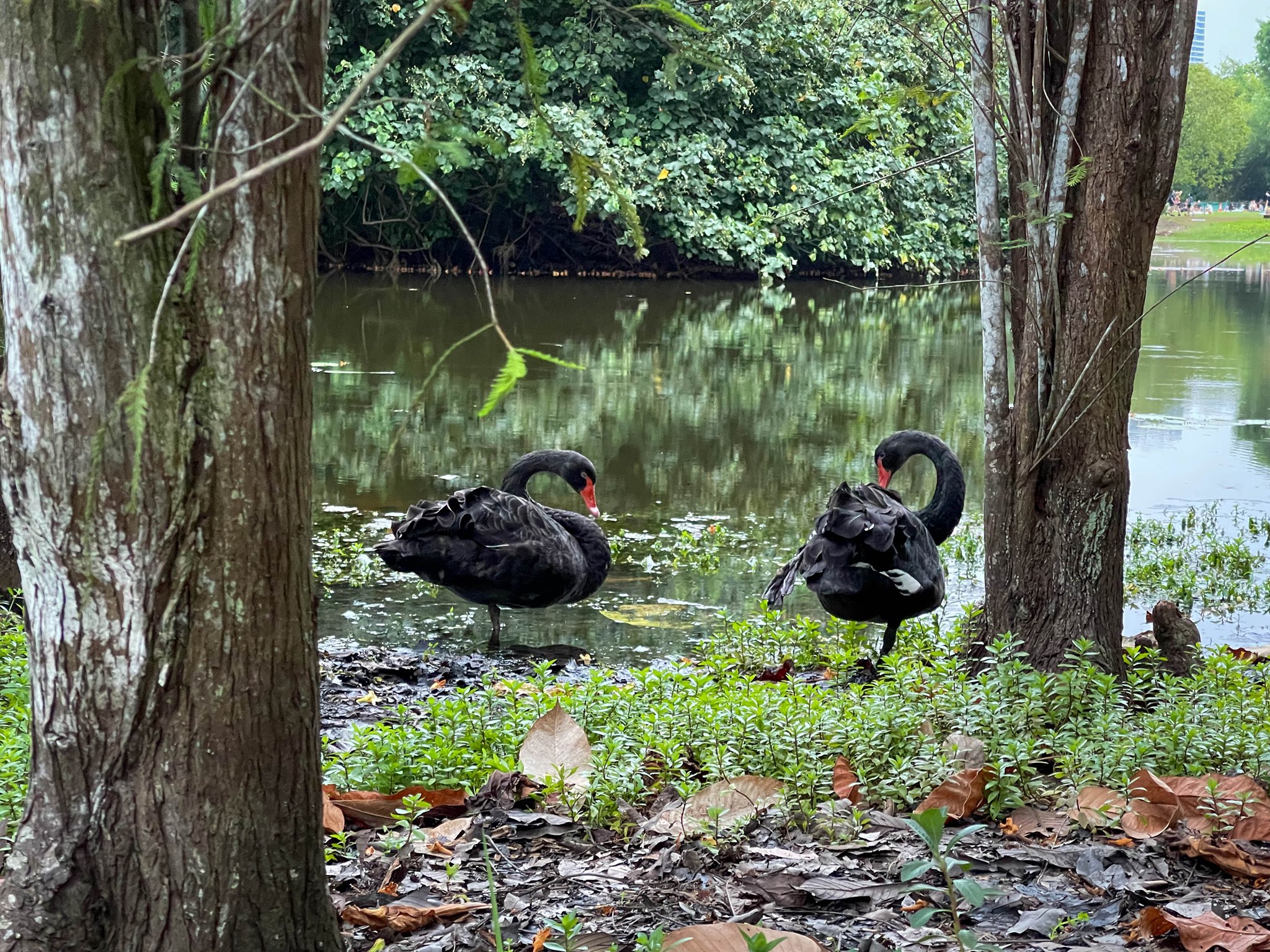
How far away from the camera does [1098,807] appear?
278 centimetres

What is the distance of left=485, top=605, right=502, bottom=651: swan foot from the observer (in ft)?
18.5

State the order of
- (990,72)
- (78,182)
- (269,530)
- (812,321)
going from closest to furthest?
(78,182) → (269,530) → (990,72) → (812,321)

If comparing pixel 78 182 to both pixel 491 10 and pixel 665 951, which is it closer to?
pixel 665 951

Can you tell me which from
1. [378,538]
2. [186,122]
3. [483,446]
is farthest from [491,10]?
[186,122]

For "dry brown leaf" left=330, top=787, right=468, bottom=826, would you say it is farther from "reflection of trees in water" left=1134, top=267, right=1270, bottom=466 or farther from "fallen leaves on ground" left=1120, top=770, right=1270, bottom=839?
"reflection of trees in water" left=1134, top=267, right=1270, bottom=466

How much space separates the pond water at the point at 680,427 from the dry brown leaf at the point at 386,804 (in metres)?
2.40

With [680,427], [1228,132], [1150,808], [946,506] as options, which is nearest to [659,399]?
[680,427]

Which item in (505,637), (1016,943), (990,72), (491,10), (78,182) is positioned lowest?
(505,637)

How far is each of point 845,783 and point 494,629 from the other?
9.89 ft

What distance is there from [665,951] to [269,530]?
90 centimetres

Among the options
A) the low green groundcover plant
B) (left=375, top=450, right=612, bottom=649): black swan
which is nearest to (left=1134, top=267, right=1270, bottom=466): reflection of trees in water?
(left=375, top=450, right=612, bottom=649): black swan

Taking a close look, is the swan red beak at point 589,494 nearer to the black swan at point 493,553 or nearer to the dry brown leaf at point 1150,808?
the black swan at point 493,553

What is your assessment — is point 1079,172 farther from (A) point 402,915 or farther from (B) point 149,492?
(B) point 149,492

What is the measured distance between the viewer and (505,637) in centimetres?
582
